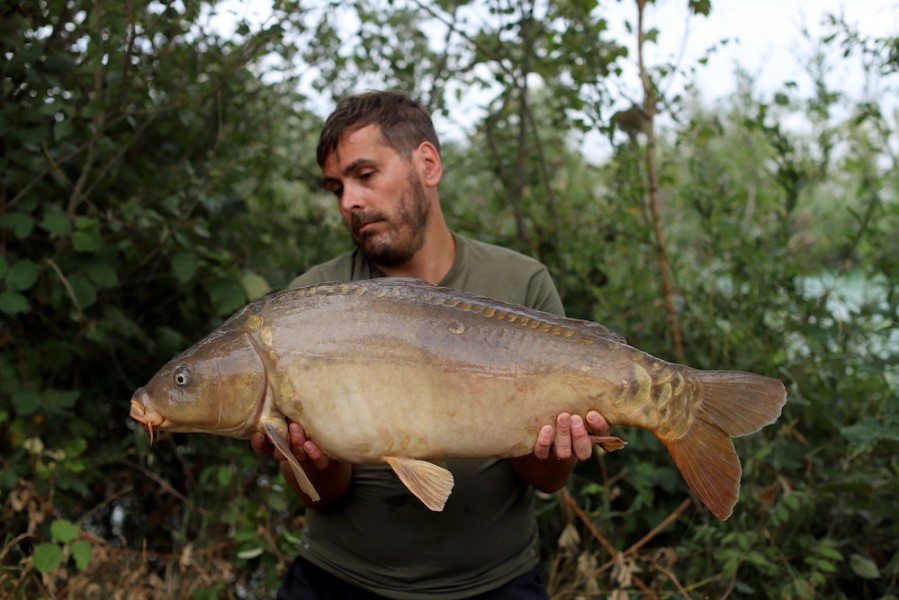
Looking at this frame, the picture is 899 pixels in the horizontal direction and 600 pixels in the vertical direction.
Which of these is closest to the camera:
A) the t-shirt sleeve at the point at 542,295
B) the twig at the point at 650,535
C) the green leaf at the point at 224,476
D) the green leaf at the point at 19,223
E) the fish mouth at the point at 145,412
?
the fish mouth at the point at 145,412

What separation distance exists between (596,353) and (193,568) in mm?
1664

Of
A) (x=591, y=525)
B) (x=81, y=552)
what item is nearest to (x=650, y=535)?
(x=591, y=525)

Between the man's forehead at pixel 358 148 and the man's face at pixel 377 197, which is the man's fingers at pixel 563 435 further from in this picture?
the man's forehead at pixel 358 148

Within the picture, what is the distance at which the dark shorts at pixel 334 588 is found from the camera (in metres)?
1.67

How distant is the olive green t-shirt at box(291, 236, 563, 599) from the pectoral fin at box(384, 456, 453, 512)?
0.30 metres

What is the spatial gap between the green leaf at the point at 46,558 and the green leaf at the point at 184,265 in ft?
2.60

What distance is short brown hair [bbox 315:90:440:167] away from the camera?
1.76m

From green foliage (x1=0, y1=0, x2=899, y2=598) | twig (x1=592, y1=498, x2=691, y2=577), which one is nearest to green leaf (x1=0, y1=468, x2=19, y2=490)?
green foliage (x1=0, y1=0, x2=899, y2=598)

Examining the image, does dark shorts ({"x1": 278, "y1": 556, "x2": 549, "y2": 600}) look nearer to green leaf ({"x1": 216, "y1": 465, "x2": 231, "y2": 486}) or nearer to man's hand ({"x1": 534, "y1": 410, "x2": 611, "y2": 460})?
man's hand ({"x1": 534, "y1": 410, "x2": 611, "y2": 460})

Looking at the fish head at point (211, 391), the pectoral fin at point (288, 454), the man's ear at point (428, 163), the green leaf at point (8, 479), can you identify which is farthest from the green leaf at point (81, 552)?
the man's ear at point (428, 163)

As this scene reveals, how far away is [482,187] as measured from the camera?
162 inches

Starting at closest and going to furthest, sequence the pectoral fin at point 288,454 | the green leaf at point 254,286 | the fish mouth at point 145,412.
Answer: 1. the pectoral fin at point 288,454
2. the fish mouth at point 145,412
3. the green leaf at point 254,286

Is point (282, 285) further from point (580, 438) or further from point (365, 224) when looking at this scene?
point (580, 438)

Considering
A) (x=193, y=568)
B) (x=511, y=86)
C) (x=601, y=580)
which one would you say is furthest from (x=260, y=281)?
(x=601, y=580)
